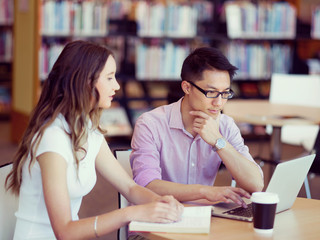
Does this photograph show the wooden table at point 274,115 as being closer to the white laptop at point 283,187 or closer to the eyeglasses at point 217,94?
the eyeglasses at point 217,94

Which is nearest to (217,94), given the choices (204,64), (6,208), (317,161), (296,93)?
(204,64)

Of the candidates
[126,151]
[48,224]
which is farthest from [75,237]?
[126,151]

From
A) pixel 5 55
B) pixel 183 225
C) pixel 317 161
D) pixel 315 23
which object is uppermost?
pixel 315 23

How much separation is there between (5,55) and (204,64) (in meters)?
5.66

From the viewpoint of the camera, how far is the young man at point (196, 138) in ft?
7.70

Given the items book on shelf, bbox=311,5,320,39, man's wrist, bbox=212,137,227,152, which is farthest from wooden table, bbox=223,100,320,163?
book on shelf, bbox=311,5,320,39

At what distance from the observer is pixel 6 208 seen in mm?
1985

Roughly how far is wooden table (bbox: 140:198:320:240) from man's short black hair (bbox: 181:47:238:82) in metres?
0.65

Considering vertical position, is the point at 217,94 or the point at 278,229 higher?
the point at 217,94

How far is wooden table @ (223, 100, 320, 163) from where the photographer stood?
4.01 metres

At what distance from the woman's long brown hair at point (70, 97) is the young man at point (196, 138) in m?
0.46

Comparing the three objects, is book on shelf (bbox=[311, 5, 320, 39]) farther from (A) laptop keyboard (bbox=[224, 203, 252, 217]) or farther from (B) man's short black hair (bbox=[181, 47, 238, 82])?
(A) laptop keyboard (bbox=[224, 203, 252, 217])

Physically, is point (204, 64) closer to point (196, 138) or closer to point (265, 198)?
point (196, 138)

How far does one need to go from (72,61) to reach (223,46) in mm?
4985
